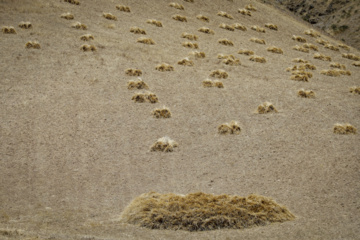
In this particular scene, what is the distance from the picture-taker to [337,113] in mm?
17781

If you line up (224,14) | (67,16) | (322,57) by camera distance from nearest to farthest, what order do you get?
(67,16) → (322,57) → (224,14)

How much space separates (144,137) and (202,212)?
6.51 meters

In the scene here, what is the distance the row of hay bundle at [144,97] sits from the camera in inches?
703

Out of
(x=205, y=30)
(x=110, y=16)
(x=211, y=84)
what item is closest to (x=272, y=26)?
(x=205, y=30)

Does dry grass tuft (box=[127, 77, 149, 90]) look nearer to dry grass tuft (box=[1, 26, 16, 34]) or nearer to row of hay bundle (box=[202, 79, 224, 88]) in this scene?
row of hay bundle (box=[202, 79, 224, 88])

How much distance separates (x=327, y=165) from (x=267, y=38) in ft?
73.7

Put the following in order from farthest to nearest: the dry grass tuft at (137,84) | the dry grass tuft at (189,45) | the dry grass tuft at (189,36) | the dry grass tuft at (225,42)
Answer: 1. the dry grass tuft at (225,42)
2. the dry grass tuft at (189,36)
3. the dry grass tuft at (189,45)
4. the dry grass tuft at (137,84)

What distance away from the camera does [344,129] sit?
1518cm

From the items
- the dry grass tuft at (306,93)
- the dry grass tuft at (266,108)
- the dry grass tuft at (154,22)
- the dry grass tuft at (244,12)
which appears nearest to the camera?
the dry grass tuft at (266,108)

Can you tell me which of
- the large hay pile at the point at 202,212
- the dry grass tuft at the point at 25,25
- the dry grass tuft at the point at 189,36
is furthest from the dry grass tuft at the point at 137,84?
the large hay pile at the point at 202,212

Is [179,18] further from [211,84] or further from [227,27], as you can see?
[211,84]

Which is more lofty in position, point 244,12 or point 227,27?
point 227,27

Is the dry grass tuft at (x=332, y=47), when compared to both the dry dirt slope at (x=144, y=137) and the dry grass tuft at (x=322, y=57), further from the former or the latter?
the dry dirt slope at (x=144, y=137)

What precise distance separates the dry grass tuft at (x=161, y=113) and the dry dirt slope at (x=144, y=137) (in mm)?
266
